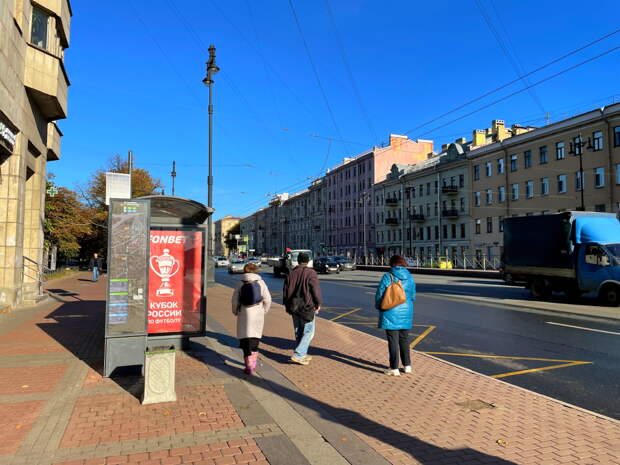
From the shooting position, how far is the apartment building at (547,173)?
3634 centimetres

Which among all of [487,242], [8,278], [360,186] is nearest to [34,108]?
[8,278]

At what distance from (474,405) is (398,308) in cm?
171

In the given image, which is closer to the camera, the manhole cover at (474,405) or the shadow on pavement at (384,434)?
the shadow on pavement at (384,434)

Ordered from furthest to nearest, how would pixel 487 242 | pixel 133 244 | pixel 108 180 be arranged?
pixel 487 242, pixel 108 180, pixel 133 244

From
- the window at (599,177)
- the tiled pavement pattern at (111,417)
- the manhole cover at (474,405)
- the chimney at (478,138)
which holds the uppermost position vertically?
the chimney at (478,138)

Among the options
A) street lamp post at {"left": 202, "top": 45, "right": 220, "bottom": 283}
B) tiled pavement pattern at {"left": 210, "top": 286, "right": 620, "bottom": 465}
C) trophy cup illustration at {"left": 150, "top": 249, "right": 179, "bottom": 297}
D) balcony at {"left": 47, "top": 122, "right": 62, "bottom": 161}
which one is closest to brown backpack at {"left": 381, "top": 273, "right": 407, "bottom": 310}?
tiled pavement pattern at {"left": 210, "top": 286, "right": 620, "bottom": 465}

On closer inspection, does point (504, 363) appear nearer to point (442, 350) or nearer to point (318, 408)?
point (442, 350)

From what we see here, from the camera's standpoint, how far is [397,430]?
4477mm

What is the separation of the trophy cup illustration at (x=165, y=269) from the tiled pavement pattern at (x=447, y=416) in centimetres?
210

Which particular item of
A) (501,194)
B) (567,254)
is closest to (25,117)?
(567,254)

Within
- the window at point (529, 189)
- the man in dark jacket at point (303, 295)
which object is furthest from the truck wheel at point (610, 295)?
the window at point (529, 189)

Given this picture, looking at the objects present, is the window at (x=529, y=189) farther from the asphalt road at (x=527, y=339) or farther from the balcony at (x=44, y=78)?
the balcony at (x=44, y=78)

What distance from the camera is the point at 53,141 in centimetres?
1911

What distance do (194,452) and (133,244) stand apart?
3517 mm
